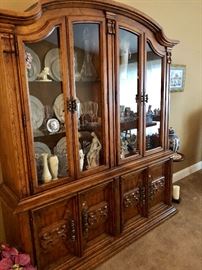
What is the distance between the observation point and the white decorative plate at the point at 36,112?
1479mm

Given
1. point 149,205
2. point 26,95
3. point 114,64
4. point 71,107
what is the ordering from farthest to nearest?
point 149,205
point 114,64
point 71,107
point 26,95

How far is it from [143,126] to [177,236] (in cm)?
106

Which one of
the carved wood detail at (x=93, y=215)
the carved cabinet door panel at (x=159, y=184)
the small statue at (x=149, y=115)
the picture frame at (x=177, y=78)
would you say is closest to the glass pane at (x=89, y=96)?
the carved wood detail at (x=93, y=215)

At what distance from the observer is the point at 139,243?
2.03 meters

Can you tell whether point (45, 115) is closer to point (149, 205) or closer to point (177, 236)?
point (149, 205)

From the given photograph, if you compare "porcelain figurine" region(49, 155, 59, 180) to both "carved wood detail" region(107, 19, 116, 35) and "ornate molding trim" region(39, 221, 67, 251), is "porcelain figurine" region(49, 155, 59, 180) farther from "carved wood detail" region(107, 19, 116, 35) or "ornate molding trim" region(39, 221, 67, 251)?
"carved wood detail" region(107, 19, 116, 35)

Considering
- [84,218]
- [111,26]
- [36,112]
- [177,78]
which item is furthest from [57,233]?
[177,78]

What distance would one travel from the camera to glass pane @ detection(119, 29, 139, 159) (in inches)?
72.6

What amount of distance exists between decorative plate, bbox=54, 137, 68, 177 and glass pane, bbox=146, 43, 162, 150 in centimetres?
87

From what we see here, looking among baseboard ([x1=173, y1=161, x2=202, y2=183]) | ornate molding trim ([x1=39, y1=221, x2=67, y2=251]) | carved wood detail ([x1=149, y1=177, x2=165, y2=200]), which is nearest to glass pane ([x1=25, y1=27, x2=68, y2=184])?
ornate molding trim ([x1=39, y1=221, x2=67, y2=251])

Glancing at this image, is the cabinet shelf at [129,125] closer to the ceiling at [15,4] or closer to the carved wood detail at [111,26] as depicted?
the carved wood detail at [111,26]

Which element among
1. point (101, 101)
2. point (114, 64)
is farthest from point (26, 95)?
point (114, 64)

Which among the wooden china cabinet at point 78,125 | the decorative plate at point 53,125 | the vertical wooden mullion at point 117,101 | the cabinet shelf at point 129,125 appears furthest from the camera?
the cabinet shelf at point 129,125

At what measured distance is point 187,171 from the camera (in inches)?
133
